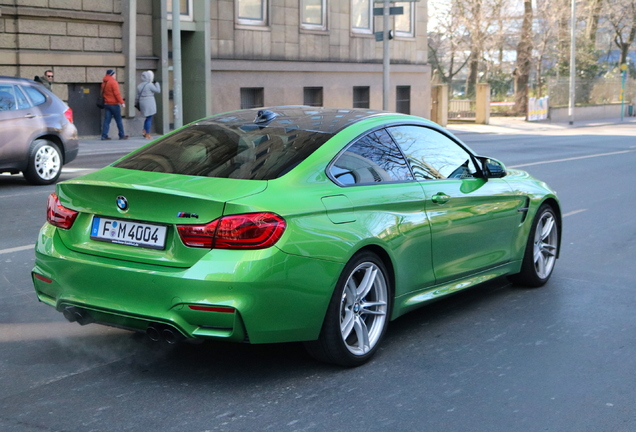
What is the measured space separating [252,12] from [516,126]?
14735 millimetres

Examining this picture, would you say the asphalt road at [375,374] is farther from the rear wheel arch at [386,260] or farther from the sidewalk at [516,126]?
Result: the sidewalk at [516,126]

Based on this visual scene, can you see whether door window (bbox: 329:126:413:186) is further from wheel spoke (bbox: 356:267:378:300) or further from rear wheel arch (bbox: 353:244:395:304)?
wheel spoke (bbox: 356:267:378:300)

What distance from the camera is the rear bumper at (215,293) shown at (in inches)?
172

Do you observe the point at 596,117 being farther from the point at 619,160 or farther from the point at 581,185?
the point at 581,185

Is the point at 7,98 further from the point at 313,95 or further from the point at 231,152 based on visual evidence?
the point at 313,95

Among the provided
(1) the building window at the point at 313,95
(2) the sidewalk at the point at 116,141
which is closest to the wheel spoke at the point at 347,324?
(2) the sidewalk at the point at 116,141

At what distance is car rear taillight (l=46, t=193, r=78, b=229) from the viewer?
192 inches

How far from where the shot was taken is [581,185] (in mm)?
14688

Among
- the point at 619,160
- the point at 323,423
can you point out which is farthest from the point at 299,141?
the point at 619,160

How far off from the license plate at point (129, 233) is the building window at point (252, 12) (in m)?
25.1

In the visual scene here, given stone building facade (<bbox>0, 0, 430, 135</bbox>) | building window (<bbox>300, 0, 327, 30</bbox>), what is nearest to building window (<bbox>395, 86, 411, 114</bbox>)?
stone building facade (<bbox>0, 0, 430, 135</bbox>)

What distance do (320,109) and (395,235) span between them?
1258 mm

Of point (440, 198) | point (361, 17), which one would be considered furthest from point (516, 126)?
point (440, 198)

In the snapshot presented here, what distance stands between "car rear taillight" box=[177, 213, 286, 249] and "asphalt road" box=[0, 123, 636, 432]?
0.75m
